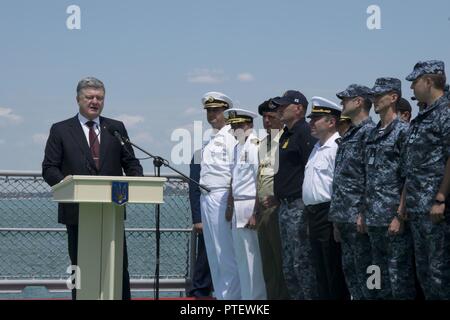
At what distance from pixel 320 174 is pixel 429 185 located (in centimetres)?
151

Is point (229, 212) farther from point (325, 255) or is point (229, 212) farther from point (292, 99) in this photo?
point (325, 255)

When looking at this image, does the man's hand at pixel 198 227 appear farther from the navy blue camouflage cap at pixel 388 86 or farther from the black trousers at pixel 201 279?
the navy blue camouflage cap at pixel 388 86

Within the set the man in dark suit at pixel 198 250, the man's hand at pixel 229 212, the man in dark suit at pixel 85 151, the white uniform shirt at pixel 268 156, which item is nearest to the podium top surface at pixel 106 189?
the man in dark suit at pixel 85 151

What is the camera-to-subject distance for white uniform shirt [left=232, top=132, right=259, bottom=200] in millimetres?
8641

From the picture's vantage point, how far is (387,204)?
6.79 m

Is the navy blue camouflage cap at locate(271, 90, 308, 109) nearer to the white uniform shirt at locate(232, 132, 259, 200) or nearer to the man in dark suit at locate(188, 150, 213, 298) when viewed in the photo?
the white uniform shirt at locate(232, 132, 259, 200)

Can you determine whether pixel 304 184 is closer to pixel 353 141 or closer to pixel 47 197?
pixel 353 141

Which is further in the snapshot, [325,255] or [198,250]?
[198,250]

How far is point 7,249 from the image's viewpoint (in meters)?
10.0

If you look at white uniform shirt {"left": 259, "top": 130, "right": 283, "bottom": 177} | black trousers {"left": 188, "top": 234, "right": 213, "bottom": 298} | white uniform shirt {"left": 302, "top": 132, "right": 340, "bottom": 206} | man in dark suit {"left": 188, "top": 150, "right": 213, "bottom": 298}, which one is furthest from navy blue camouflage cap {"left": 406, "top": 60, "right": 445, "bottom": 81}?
black trousers {"left": 188, "top": 234, "right": 213, "bottom": 298}

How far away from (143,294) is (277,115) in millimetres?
2891

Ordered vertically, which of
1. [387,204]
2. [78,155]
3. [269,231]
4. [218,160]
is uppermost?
[78,155]

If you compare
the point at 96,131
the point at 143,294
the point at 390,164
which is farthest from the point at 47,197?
the point at 390,164

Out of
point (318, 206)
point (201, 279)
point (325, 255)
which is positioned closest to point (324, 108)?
point (318, 206)
